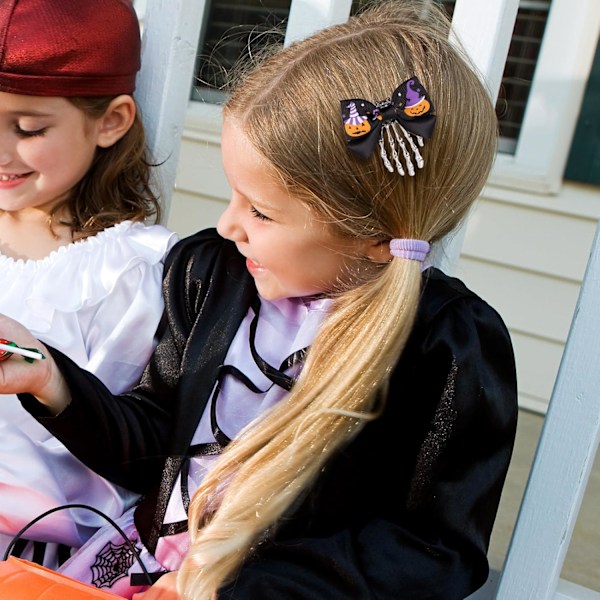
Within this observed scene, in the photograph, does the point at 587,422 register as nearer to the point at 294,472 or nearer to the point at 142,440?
the point at 294,472

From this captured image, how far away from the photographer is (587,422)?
1.22 m

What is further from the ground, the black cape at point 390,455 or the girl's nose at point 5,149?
the girl's nose at point 5,149

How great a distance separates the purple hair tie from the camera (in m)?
1.16

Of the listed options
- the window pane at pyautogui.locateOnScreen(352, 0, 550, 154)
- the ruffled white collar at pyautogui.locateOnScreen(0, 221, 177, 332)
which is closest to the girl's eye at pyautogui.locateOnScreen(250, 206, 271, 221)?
the ruffled white collar at pyautogui.locateOnScreen(0, 221, 177, 332)

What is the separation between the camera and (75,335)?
147cm

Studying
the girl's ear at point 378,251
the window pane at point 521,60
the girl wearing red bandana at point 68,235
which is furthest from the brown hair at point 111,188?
the window pane at point 521,60

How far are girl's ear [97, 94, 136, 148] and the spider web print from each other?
71cm

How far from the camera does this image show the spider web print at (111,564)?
1349mm

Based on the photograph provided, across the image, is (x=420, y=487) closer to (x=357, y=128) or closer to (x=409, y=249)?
(x=409, y=249)

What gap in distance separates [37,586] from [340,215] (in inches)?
24.0

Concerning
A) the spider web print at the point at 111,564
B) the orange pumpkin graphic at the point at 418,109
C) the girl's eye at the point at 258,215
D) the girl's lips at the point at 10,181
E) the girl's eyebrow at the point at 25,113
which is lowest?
the spider web print at the point at 111,564

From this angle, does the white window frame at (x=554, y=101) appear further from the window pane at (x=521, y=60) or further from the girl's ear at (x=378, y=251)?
the girl's ear at (x=378, y=251)

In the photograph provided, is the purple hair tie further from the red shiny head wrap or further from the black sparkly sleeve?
the red shiny head wrap

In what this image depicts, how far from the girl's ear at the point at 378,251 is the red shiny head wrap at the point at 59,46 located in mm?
576
